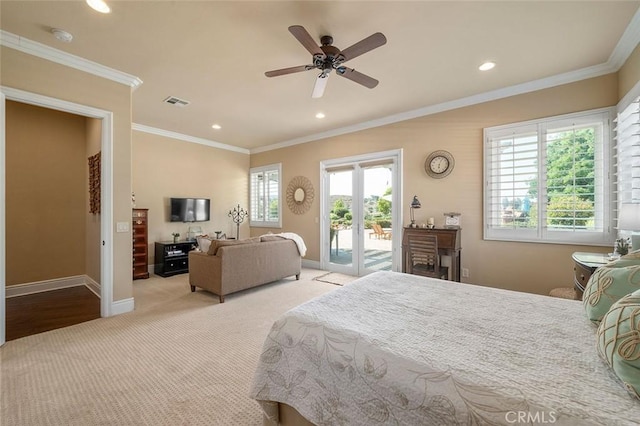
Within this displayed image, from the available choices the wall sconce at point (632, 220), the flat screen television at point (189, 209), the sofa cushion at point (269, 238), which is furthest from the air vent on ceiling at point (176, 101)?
the wall sconce at point (632, 220)

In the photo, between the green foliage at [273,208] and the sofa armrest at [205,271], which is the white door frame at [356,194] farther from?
the sofa armrest at [205,271]

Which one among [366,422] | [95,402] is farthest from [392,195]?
[95,402]

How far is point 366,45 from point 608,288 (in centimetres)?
222

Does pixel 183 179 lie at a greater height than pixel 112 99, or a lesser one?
lesser

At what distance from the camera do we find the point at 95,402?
5.97ft

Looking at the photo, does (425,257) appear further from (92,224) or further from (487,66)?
(92,224)

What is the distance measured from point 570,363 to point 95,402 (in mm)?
2731

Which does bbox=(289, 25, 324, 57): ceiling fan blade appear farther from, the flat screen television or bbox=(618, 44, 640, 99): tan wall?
the flat screen television

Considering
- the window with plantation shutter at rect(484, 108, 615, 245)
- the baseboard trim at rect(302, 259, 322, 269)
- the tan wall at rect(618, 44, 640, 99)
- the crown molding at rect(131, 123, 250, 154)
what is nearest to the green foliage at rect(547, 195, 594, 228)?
the window with plantation shutter at rect(484, 108, 615, 245)

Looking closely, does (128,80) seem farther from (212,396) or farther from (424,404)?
(424,404)

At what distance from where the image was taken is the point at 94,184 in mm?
4039

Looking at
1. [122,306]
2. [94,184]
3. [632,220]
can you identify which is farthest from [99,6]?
[632,220]

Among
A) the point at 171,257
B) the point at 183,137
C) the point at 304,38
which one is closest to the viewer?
the point at 304,38

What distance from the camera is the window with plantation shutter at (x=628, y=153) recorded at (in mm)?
2471
